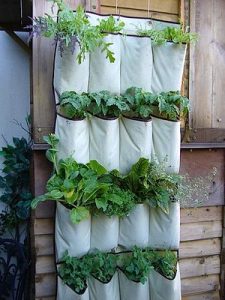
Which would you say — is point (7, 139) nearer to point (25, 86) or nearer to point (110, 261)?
point (25, 86)

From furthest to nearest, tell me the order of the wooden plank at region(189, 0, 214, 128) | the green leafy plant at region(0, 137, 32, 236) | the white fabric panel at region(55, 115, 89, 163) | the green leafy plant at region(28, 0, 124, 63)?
the green leafy plant at region(0, 137, 32, 236) → the wooden plank at region(189, 0, 214, 128) → the white fabric panel at region(55, 115, 89, 163) → the green leafy plant at region(28, 0, 124, 63)

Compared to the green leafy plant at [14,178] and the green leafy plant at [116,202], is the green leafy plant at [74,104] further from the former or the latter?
the green leafy plant at [14,178]

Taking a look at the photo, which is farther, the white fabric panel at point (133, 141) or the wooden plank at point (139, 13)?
the wooden plank at point (139, 13)

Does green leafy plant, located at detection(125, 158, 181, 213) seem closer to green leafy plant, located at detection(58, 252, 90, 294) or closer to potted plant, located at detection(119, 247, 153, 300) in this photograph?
potted plant, located at detection(119, 247, 153, 300)

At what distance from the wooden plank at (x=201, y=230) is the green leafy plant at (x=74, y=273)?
32.7 inches

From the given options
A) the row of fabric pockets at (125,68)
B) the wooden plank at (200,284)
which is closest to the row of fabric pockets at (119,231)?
the wooden plank at (200,284)

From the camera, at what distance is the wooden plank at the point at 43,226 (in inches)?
89.4

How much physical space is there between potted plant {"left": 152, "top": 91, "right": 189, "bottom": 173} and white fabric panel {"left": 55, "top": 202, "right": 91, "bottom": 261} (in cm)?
65

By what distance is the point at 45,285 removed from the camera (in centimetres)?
229

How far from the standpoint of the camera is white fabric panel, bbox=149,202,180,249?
2.32 metres

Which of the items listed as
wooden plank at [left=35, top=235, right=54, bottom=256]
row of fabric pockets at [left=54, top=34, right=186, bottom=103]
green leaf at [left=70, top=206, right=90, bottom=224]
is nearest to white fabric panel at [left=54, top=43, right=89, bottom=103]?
row of fabric pockets at [left=54, top=34, right=186, bottom=103]

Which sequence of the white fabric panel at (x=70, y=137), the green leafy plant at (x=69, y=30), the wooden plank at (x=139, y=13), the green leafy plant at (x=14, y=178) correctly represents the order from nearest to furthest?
1. the green leafy plant at (x=69, y=30)
2. the white fabric panel at (x=70, y=137)
3. the wooden plank at (x=139, y=13)
4. the green leafy plant at (x=14, y=178)

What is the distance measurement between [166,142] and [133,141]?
23 cm

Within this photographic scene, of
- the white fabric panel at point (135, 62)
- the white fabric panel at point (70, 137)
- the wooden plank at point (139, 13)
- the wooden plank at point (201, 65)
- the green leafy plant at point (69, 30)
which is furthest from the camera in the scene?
the wooden plank at point (201, 65)
